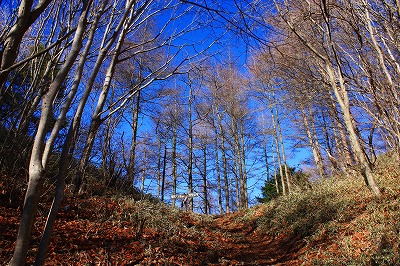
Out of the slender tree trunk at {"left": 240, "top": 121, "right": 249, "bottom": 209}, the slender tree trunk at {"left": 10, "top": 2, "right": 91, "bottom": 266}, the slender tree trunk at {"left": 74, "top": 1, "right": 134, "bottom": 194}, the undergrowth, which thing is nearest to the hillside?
the undergrowth

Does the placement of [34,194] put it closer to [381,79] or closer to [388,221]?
[388,221]

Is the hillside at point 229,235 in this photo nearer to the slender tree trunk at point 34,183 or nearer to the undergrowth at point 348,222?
Answer: the undergrowth at point 348,222

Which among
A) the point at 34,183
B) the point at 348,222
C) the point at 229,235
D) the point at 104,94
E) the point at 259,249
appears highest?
the point at 104,94

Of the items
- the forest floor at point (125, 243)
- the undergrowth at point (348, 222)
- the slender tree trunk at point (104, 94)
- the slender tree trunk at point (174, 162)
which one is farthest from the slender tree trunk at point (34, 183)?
the slender tree trunk at point (174, 162)

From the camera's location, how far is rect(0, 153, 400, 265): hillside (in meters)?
3.81

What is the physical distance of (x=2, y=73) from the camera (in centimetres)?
152

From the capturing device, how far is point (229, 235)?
7.78 meters

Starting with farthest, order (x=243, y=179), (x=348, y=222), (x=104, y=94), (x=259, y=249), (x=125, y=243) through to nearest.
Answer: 1. (x=243, y=179)
2. (x=259, y=249)
3. (x=348, y=222)
4. (x=125, y=243)
5. (x=104, y=94)

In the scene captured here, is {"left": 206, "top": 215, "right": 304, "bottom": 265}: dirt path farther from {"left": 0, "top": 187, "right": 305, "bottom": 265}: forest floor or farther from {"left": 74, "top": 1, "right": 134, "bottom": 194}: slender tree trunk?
{"left": 74, "top": 1, "right": 134, "bottom": 194}: slender tree trunk

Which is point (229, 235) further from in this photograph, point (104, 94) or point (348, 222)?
point (104, 94)

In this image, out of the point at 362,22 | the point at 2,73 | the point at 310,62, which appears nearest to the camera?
the point at 2,73

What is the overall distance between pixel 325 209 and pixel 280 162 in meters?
9.36

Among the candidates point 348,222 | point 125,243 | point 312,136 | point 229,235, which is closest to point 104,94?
point 125,243

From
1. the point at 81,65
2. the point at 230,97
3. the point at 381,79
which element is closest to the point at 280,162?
the point at 230,97
